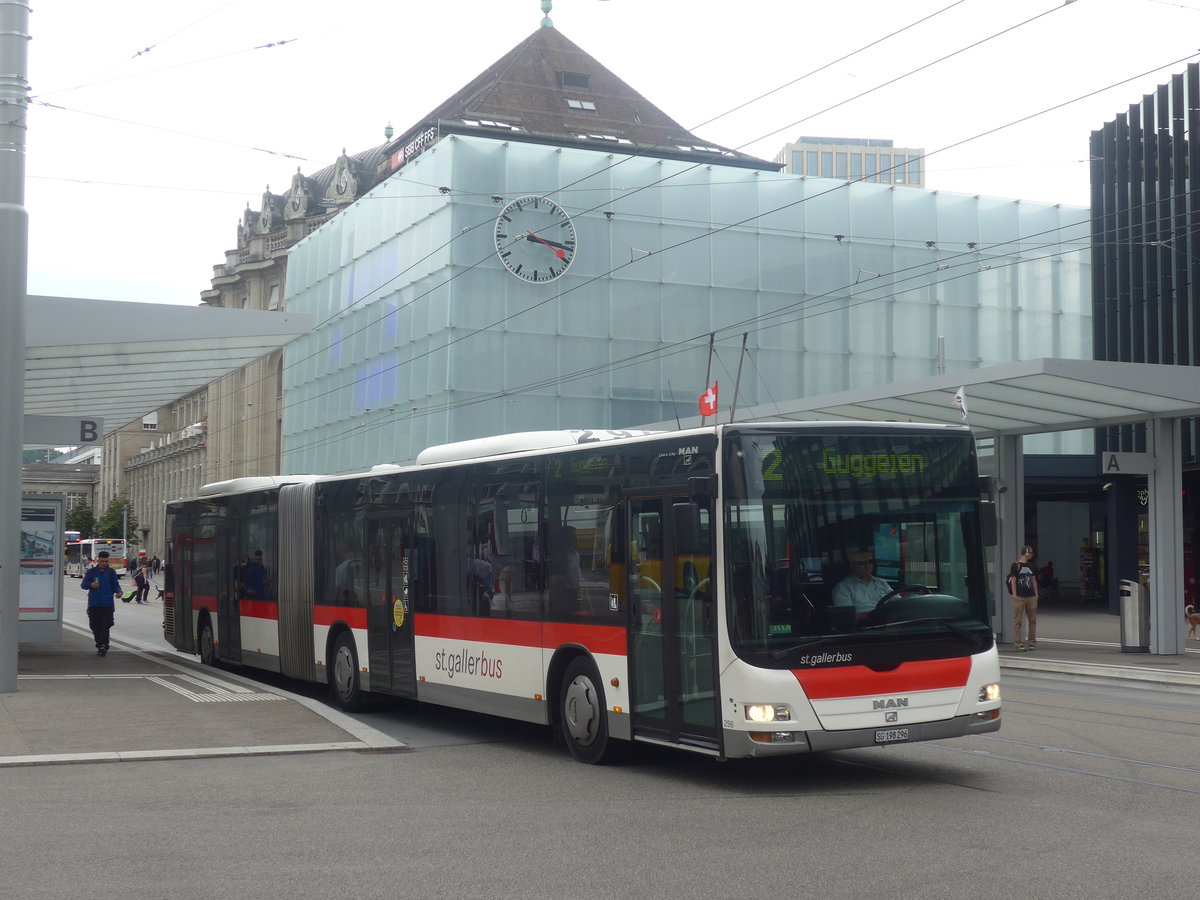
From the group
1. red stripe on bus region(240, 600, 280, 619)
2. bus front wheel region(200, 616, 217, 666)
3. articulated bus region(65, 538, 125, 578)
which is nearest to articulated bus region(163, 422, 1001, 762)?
red stripe on bus region(240, 600, 280, 619)

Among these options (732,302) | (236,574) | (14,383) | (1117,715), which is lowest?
(1117,715)

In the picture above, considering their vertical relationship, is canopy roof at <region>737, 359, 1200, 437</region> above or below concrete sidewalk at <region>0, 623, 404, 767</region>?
above

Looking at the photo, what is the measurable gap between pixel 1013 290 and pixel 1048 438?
5464 millimetres

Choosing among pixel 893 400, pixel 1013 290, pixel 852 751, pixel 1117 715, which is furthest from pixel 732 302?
pixel 852 751

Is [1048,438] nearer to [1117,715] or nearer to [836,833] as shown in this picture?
[1117,715]

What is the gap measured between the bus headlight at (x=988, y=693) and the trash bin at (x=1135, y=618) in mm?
13325

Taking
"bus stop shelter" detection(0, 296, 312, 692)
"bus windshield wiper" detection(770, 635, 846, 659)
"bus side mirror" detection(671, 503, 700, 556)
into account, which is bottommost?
"bus windshield wiper" detection(770, 635, 846, 659)

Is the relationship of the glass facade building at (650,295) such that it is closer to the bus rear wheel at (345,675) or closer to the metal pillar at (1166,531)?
the metal pillar at (1166,531)

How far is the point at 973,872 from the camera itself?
6.73 metres

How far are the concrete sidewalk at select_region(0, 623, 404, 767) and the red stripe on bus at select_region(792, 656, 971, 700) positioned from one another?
4171 millimetres

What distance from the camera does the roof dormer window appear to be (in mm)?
60969

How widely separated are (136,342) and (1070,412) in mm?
13677

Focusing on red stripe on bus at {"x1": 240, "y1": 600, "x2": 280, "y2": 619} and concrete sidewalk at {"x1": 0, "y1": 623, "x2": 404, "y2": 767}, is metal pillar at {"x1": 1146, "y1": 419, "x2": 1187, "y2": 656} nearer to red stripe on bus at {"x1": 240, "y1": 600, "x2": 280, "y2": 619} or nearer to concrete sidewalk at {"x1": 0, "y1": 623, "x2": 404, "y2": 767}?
red stripe on bus at {"x1": 240, "y1": 600, "x2": 280, "y2": 619}

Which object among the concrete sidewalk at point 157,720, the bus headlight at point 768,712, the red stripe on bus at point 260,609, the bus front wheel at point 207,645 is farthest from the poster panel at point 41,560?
the bus headlight at point 768,712
